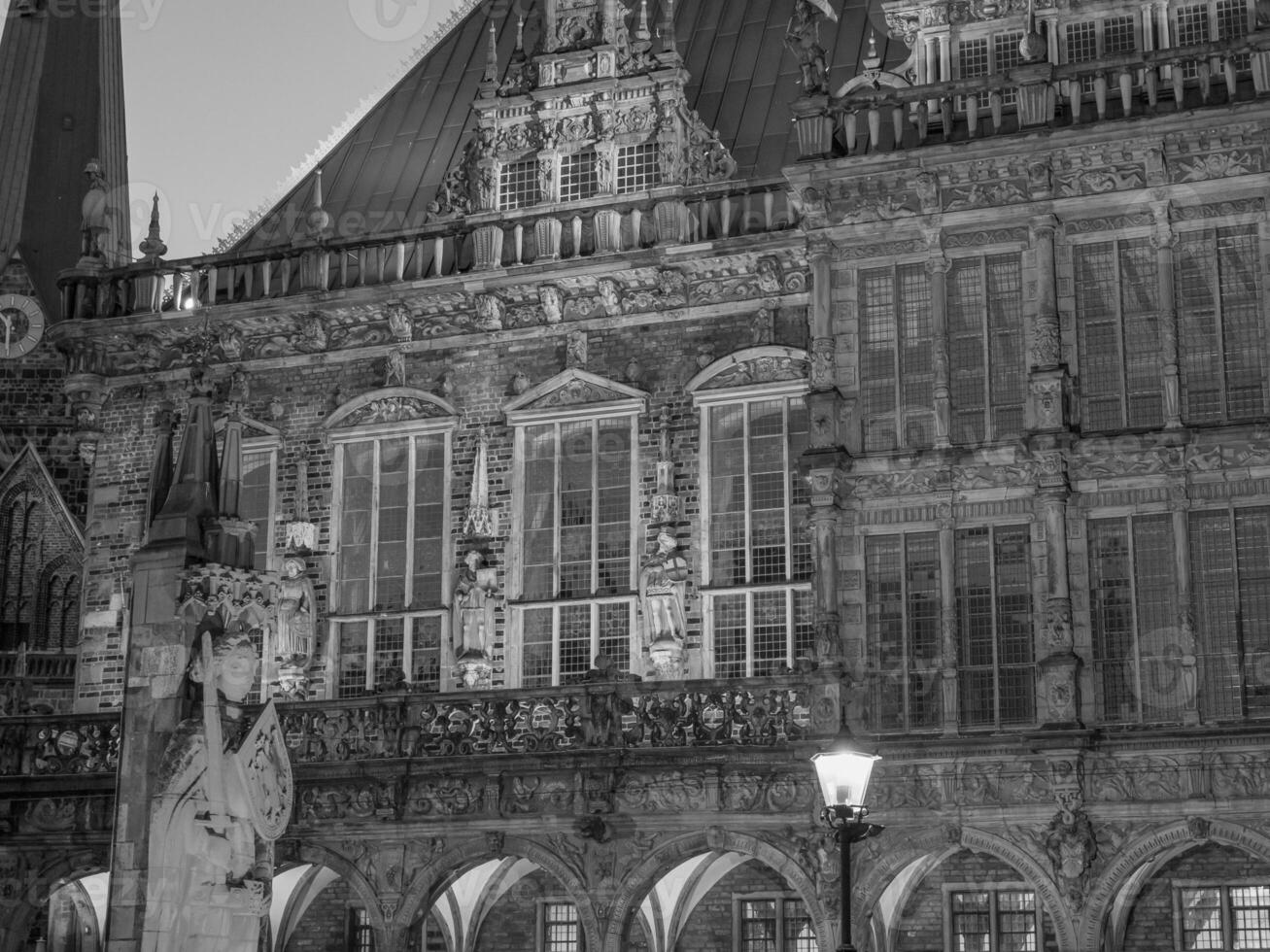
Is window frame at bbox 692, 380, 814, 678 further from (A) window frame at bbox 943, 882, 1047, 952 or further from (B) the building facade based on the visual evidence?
(A) window frame at bbox 943, 882, 1047, 952

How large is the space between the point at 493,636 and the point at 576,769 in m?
3.04

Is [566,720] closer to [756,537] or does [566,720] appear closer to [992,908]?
[756,537]

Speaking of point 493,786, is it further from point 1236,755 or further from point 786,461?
point 1236,755

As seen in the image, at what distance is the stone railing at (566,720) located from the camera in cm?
2636

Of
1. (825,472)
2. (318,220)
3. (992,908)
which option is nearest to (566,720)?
(825,472)

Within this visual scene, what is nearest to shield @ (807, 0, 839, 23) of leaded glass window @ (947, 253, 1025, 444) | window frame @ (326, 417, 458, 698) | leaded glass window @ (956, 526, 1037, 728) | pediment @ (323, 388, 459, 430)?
leaded glass window @ (947, 253, 1025, 444)

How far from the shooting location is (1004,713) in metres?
25.6

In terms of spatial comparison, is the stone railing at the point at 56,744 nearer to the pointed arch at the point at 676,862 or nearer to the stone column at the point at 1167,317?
the pointed arch at the point at 676,862

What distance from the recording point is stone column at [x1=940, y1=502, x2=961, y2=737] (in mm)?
25703

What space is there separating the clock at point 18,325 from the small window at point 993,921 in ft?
62.4

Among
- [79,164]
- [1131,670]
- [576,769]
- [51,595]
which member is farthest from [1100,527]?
[79,164]

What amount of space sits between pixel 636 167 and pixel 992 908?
11.4 metres

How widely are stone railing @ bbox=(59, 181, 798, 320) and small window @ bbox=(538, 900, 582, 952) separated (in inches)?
342

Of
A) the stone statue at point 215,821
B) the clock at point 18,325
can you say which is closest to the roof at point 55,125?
the clock at point 18,325
